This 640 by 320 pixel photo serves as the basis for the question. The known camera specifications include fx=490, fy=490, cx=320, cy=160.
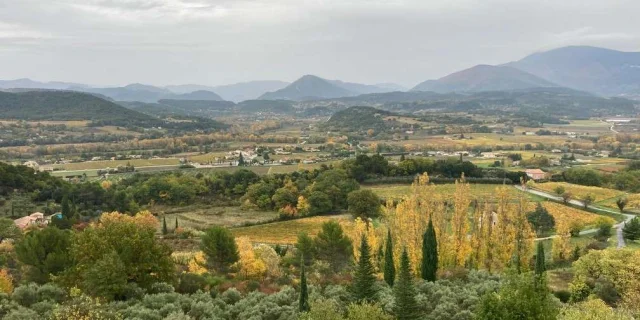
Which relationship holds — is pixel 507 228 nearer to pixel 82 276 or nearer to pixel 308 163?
pixel 82 276

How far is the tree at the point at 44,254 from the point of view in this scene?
106ft

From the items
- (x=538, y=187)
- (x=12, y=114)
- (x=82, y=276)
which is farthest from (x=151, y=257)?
(x=12, y=114)

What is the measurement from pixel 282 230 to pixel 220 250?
65.2 feet

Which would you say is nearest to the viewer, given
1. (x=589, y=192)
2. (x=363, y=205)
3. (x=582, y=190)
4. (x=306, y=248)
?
(x=306, y=248)

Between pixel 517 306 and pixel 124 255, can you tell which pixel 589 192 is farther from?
pixel 124 255

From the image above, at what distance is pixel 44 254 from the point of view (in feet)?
111

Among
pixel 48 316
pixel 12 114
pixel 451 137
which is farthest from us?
pixel 12 114

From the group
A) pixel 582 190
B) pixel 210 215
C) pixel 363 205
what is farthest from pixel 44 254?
pixel 582 190

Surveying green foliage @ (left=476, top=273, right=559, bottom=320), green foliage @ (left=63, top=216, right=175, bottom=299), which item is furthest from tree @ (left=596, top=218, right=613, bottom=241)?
green foliage @ (left=63, top=216, right=175, bottom=299)

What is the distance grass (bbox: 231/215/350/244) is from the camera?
176 feet

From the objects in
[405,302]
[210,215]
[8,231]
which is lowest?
[210,215]

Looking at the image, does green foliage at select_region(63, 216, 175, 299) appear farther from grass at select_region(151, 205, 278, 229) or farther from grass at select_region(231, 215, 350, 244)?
grass at select_region(151, 205, 278, 229)

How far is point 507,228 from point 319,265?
47.6ft

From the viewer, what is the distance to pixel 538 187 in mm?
73875
